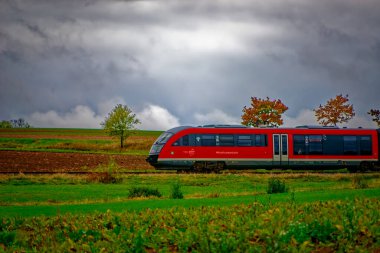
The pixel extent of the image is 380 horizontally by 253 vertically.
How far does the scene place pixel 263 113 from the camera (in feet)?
280

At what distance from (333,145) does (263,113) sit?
4378cm

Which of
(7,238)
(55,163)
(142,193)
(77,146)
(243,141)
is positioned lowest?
(7,238)

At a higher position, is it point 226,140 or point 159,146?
point 226,140

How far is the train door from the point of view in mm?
40781

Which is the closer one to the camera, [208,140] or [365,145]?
[208,140]

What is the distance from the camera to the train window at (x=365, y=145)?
42.2 m

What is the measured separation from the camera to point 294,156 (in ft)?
136

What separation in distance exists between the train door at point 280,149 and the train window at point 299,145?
2.44 feet

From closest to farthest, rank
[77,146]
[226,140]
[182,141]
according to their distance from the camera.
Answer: [182,141] < [226,140] < [77,146]

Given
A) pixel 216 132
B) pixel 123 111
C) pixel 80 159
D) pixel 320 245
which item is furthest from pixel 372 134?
pixel 123 111

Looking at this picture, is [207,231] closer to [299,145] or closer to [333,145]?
[299,145]

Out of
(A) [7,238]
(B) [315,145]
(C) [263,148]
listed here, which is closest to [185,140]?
(C) [263,148]

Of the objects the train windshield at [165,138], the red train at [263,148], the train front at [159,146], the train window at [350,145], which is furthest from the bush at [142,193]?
the train window at [350,145]

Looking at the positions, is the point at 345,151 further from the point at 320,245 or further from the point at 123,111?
the point at 123,111
